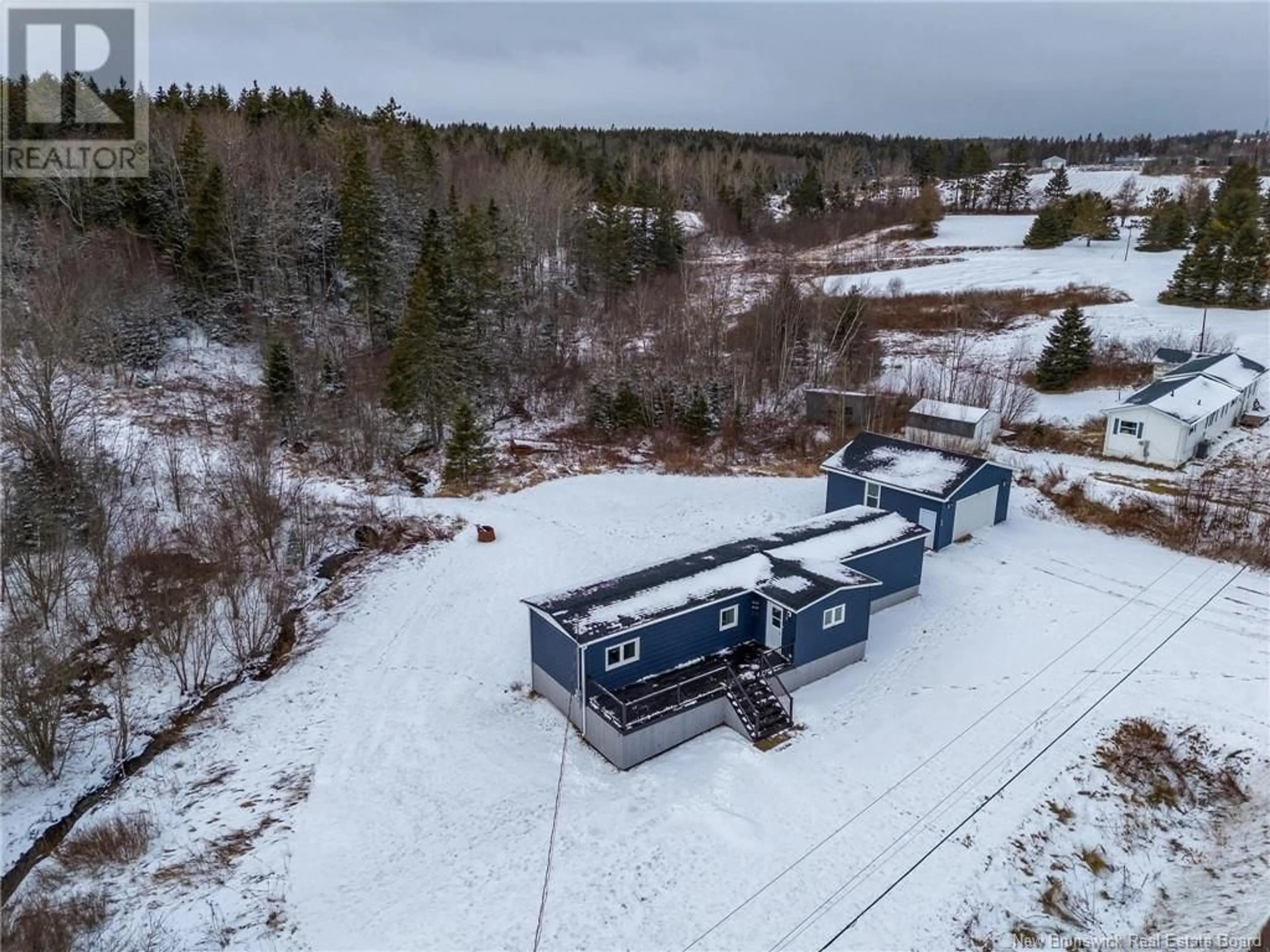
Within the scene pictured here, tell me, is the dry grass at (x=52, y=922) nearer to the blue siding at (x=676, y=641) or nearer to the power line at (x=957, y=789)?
the blue siding at (x=676, y=641)

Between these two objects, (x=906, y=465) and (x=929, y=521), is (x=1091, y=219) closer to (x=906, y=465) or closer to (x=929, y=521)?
(x=906, y=465)

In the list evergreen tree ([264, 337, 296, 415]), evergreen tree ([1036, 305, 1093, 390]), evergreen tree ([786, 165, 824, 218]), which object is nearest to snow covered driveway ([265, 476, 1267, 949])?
evergreen tree ([264, 337, 296, 415])

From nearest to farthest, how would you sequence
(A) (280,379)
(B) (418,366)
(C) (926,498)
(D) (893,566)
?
1. (D) (893,566)
2. (C) (926,498)
3. (A) (280,379)
4. (B) (418,366)

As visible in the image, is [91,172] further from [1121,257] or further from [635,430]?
[1121,257]

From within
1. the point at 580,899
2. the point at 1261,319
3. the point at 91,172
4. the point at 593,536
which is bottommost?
the point at 580,899

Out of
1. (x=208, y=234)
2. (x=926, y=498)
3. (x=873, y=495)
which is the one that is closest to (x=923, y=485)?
(x=926, y=498)

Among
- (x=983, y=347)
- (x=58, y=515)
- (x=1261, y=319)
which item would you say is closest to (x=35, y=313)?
(x=58, y=515)
